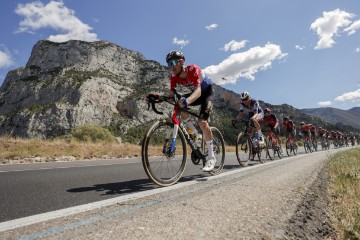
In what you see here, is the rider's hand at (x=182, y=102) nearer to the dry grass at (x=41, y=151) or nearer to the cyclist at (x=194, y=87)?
the cyclist at (x=194, y=87)

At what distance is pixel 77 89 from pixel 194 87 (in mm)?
125683

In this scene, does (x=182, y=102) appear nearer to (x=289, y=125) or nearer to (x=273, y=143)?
(x=273, y=143)

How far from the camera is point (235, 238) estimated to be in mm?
1908

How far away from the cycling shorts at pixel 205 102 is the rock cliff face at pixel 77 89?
11191 cm

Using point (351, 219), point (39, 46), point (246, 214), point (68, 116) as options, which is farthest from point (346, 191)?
point (39, 46)

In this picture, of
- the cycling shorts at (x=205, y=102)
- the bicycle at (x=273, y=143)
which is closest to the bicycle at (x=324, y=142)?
the bicycle at (x=273, y=143)

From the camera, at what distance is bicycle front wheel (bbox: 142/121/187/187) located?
438 cm

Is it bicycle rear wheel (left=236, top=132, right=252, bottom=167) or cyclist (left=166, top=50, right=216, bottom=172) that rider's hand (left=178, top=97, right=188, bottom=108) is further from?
bicycle rear wheel (left=236, top=132, right=252, bottom=167)

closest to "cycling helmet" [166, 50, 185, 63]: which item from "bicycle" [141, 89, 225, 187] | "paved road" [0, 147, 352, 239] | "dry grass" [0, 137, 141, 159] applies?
"bicycle" [141, 89, 225, 187]

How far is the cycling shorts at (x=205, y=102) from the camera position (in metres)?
5.57

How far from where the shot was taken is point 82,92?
12112cm

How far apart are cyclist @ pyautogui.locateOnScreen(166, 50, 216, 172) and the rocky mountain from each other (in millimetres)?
79786

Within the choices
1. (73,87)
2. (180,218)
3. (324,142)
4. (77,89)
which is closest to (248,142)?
(180,218)

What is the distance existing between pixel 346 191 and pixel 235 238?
2.84m
